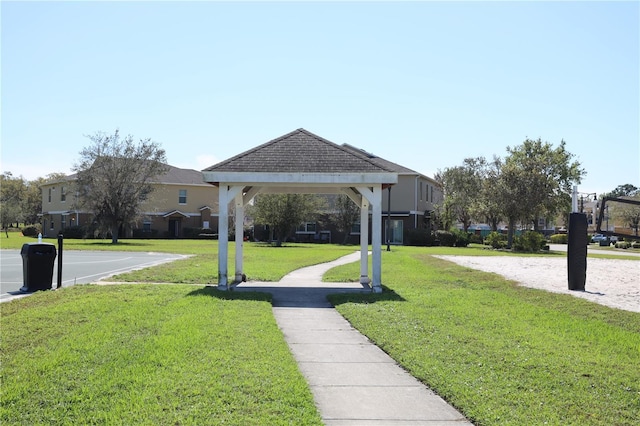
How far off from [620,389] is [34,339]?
24.4 feet

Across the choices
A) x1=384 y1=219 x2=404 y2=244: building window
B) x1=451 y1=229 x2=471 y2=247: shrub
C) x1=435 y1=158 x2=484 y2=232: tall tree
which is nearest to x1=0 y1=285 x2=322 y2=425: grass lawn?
x1=384 y1=219 x2=404 y2=244: building window

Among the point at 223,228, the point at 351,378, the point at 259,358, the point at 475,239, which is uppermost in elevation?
the point at 223,228

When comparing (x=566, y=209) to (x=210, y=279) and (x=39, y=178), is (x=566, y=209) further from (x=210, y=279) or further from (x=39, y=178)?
(x=39, y=178)

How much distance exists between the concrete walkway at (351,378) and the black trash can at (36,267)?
263 inches

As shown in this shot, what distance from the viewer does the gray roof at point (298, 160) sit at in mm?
15344

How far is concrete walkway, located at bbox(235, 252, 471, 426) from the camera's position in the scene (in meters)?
5.61

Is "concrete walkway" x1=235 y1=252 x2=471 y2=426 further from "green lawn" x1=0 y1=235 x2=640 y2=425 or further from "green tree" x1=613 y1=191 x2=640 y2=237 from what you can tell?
"green tree" x1=613 y1=191 x2=640 y2=237

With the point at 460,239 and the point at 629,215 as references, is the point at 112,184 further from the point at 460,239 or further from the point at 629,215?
the point at 629,215

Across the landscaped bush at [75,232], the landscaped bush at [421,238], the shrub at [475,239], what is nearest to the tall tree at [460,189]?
the shrub at [475,239]

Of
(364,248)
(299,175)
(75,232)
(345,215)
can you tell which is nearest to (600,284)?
(364,248)

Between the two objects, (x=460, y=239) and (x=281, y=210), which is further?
(x=460, y=239)

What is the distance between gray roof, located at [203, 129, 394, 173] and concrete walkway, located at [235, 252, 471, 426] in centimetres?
431

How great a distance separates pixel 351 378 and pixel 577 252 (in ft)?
42.4

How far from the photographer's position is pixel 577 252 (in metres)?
17.7
